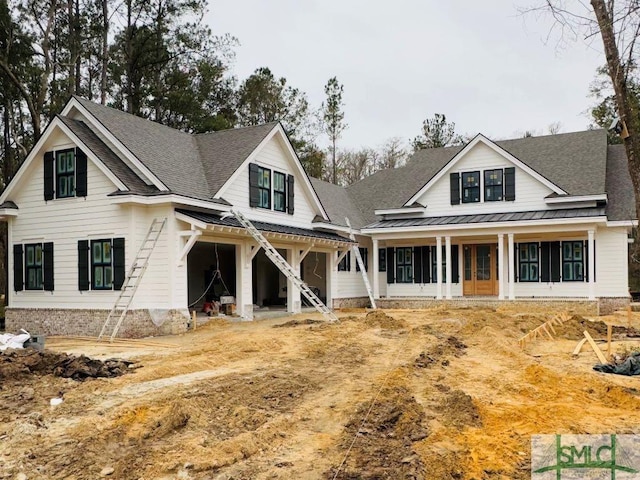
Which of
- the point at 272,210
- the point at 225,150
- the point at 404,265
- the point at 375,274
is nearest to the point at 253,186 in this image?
the point at 272,210

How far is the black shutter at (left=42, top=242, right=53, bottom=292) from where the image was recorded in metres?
17.0

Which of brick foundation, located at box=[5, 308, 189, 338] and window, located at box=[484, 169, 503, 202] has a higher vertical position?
window, located at box=[484, 169, 503, 202]

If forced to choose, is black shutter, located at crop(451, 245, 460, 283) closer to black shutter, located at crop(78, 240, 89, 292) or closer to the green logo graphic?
black shutter, located at crop(78, 240, 89, 292)

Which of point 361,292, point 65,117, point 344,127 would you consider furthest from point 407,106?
point 65,117

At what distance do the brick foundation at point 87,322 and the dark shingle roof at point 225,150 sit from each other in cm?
385

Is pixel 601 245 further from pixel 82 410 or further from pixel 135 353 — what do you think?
pixel 82 410

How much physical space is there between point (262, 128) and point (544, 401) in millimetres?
14620

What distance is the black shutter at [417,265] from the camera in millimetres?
25328

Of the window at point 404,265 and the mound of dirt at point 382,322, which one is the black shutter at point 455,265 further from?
the mound of dirt at point 382,322

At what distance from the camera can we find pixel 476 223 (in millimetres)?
22859

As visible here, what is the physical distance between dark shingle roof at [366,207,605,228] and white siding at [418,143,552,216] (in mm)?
328

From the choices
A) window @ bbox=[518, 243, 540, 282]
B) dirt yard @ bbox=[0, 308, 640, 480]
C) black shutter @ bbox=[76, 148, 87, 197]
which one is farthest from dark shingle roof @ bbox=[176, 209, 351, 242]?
window @ bbox=[518, 243, 540, 282]

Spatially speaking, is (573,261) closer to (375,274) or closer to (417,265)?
(417,265)

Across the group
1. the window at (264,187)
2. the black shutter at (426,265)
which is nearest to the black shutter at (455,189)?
the black shutter at (426,265)
